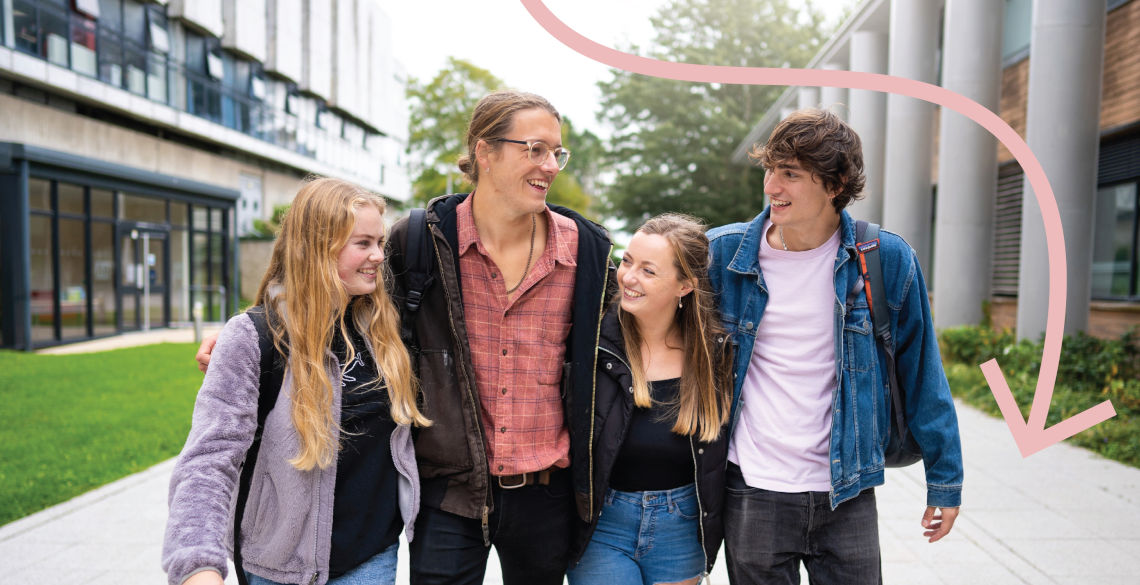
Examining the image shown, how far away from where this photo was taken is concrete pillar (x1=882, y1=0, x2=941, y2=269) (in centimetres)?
1382

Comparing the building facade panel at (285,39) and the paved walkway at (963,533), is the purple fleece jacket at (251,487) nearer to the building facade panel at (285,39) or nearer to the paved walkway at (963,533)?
the paved walkway at (963,533)

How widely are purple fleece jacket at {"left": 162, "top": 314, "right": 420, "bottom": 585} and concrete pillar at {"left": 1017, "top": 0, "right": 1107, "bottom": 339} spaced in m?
9.38

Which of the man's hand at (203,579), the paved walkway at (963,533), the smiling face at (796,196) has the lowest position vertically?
the paved walkway at (963,533)

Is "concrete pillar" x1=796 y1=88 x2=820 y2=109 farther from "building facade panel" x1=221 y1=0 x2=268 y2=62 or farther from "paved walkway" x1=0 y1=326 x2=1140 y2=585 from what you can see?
"building facade panel" x1=221 y1=0 x2=268 y2=62

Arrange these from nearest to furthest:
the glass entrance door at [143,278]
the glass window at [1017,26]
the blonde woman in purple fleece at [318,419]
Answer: the blonde woman in purple fleece at [318,419] → the glass window at [1017,26] → the glass entrance door at [143,278]

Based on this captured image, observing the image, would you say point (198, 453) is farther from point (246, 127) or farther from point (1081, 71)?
point (246, 127)

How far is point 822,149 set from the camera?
8.39 feet

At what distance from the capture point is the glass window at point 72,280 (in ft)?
53.8

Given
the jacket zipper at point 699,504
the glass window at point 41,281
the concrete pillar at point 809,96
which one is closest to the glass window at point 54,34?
the glass window at point 41,281

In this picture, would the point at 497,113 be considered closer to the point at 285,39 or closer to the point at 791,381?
the point at 791,381

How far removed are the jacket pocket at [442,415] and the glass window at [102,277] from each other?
17875mm

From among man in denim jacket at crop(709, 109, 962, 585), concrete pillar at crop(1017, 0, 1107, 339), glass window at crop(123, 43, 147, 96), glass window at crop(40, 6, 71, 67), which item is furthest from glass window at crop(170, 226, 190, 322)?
man in denim jacket at crop(709, 109, 962, 585)

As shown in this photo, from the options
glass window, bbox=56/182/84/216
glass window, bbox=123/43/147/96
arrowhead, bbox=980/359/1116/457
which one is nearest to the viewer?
arrowhead, bbox=980/359/1116/457

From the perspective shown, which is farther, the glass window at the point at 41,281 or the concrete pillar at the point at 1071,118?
the glass window at the point at 41,281
